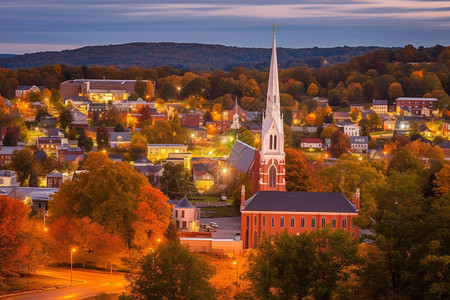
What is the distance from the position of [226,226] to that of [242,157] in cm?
1677

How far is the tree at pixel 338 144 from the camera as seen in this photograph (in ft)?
354

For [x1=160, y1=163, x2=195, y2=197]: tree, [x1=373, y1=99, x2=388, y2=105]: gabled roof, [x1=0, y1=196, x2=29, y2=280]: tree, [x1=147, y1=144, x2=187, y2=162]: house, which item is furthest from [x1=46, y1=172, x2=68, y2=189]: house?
[x1=373, y1=99, x2=388, y2=105]: gabled roof

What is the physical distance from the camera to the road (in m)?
45.4

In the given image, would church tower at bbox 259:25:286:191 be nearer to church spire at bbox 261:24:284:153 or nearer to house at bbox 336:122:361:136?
church spire at bbox 261:24:284:153

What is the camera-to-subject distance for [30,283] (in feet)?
156

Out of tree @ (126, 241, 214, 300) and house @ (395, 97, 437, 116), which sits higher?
house @ (395, 97, 437, 116)

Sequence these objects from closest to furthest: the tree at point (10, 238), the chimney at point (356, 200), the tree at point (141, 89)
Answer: the tree at point (10, 238), the chimney at point (356, 200), the tree at point (141, 89)

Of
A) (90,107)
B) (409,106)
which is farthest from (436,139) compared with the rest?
(90,107)

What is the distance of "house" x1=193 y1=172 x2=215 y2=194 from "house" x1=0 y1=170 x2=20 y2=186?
16.8 meters

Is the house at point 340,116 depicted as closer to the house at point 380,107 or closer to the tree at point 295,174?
the house at point 380,107

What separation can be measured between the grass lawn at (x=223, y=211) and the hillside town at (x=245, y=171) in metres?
0.17

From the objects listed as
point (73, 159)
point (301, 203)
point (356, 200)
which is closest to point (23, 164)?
point (73, 159)

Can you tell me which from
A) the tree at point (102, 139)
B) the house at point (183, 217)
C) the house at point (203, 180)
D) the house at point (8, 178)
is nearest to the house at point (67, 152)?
the tree at point (102, 139)

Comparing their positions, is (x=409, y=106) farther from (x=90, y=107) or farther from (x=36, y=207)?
(x=36, y=207)
